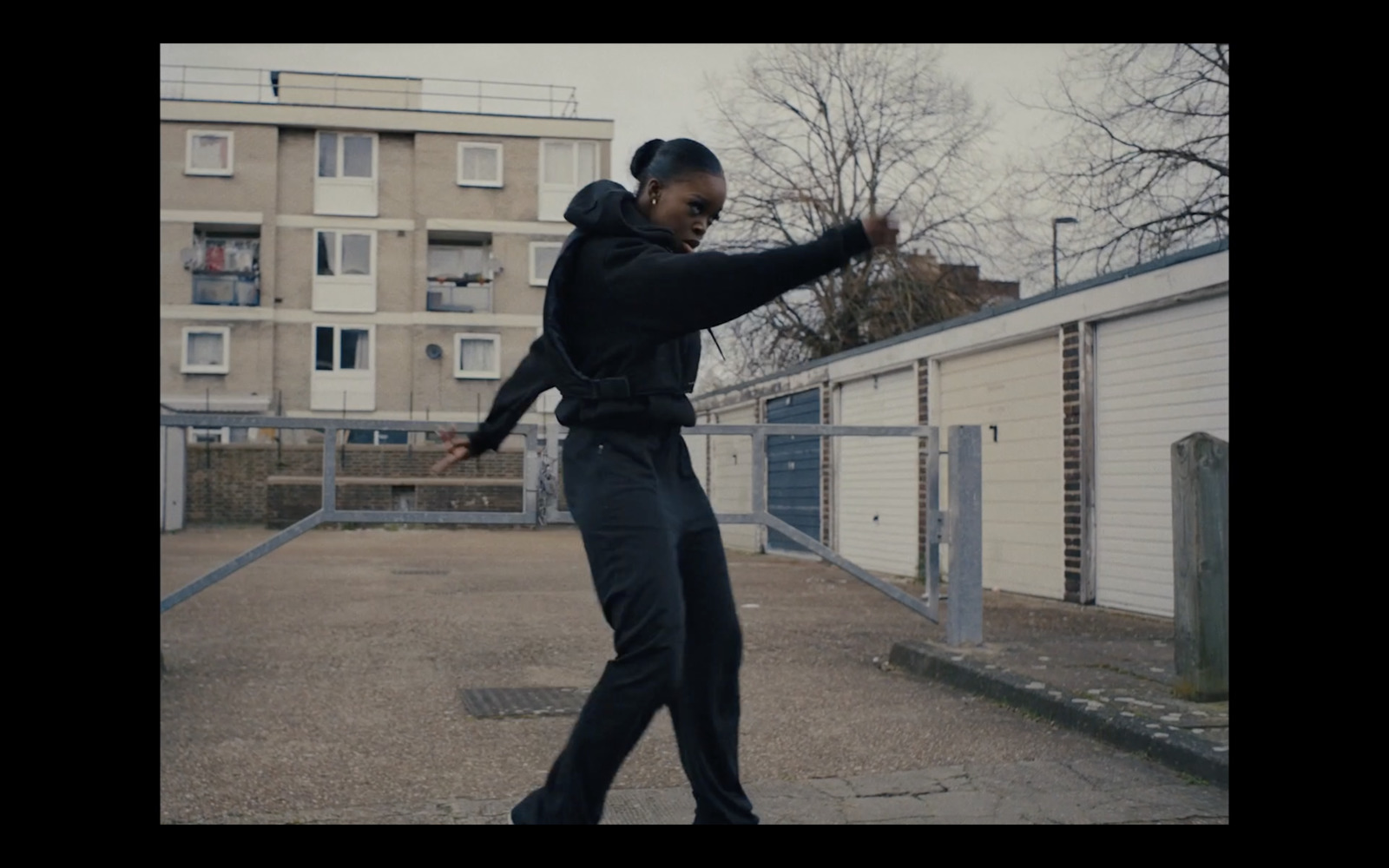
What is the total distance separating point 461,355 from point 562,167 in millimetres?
6249

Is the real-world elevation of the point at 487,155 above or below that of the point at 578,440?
above

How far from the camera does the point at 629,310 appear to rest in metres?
3.21

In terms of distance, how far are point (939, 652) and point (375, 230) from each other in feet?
109

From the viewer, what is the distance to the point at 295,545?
2195cm

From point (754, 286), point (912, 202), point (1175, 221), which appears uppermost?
point (912, 202)

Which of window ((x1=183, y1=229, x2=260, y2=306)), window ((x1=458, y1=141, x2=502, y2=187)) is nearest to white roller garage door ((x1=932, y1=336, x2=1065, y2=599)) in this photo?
window ((x1=458, y1=141, x2=502, y2=187))

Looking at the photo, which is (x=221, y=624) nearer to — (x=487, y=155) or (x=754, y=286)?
(x=754, y=286)

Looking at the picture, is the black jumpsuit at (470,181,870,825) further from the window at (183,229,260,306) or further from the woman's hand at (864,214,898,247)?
the window at (183,229,260,306)

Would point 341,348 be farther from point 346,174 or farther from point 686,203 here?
point 686,203

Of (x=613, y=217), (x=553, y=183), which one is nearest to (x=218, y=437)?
(x=553, y=183)

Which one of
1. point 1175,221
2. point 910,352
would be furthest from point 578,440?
point 1175,221

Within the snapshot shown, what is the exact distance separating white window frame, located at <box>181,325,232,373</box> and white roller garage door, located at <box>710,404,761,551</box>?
17703 mm

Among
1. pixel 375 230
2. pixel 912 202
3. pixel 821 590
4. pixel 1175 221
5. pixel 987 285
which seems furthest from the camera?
pixel 375 230

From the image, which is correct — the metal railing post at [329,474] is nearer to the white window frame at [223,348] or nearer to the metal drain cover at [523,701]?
the metal drain cover at [523,701]
